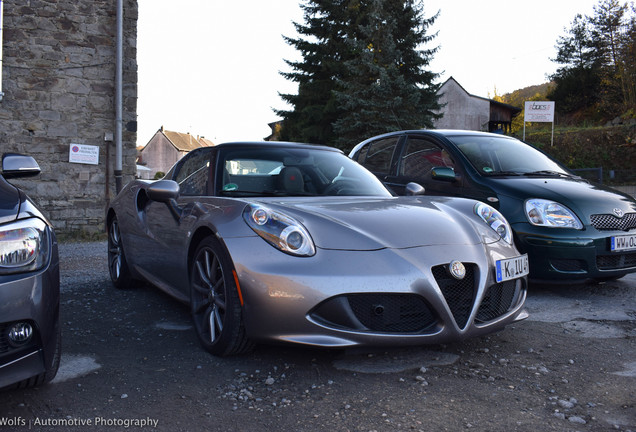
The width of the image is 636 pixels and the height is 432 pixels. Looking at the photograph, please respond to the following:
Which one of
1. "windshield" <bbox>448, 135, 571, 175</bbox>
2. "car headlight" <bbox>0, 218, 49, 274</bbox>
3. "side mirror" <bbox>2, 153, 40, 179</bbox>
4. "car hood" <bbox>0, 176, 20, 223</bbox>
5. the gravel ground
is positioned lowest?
the gravel ground

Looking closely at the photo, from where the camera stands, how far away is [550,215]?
15.0 ft

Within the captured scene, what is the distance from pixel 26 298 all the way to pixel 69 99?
1030 centimetres

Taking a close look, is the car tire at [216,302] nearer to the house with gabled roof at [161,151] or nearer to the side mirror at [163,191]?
the side mirror at [163,191]

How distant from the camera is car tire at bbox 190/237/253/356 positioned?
2814 millimetres

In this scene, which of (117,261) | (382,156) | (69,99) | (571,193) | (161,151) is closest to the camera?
(571,193)

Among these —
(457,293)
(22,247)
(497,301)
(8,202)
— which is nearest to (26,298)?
(22,247)

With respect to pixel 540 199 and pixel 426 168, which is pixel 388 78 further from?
pixel 540 199

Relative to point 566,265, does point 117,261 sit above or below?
below

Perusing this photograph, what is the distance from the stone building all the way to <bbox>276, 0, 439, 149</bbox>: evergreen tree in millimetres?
14142

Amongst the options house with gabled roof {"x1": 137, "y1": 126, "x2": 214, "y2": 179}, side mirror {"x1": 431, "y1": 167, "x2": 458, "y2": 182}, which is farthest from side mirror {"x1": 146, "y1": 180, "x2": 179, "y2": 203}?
house with gabled roof {"x1": 137, "y1": 126, "x2": 214, "y2": 179}

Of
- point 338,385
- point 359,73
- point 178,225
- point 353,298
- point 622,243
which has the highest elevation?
point 359,73

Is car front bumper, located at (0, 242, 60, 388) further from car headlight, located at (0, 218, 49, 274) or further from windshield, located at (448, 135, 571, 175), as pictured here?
windshield, located at (448, 135, 571, 175)

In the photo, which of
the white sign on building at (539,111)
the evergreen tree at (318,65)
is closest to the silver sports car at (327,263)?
the evergreen tree at (318,65)

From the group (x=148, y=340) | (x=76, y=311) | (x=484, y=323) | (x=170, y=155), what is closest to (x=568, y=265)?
(x=484, y=323)
